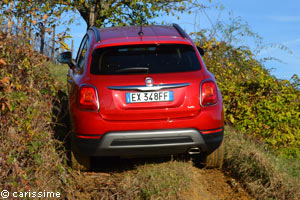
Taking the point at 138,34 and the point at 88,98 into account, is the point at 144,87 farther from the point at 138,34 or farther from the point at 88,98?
the point at 138,34

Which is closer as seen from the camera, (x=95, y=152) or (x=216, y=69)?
(x=95, y=152)

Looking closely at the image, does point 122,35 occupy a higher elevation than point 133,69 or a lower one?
higher

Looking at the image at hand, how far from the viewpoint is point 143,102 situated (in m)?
4.70

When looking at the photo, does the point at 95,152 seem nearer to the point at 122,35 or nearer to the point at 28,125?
the point at 28,125

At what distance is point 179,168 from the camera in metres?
5.25

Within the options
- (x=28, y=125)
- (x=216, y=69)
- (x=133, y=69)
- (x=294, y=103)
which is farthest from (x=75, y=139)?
(x=216, y=69)

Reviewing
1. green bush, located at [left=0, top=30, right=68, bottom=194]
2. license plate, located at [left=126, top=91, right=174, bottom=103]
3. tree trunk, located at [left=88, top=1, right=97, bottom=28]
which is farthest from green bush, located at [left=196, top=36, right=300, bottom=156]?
tree trunk, located at [left=88, top=1, right=97, bottom=28]

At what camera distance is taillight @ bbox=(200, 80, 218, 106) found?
4.84 metres

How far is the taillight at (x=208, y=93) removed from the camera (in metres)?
4.84

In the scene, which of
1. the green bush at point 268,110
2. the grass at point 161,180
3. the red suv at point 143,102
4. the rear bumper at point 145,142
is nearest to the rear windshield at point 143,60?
the red suv at point 143,102

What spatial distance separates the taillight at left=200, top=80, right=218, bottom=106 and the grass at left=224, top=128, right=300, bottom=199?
112cm

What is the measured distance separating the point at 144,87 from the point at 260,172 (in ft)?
6.30

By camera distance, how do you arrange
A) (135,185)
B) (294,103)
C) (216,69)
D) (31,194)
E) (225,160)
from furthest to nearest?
(216,69), (294,103), (225,160), (135,185), (31,194)

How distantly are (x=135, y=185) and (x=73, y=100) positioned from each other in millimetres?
1311
